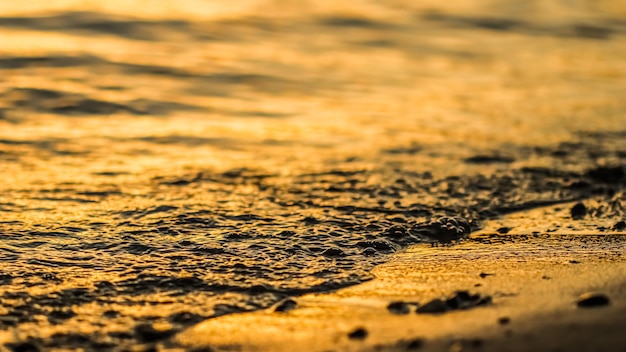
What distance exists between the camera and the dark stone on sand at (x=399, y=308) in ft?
10.2

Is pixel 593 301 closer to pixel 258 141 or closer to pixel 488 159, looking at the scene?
pixel 488 159

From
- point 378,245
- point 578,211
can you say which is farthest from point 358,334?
point 578,211

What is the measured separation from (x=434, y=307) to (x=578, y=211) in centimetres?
185

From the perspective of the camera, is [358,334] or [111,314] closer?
[358,334]

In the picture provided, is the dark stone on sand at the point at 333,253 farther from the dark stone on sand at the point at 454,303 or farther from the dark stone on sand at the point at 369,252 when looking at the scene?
the dark stone on sand at the point at 454,303

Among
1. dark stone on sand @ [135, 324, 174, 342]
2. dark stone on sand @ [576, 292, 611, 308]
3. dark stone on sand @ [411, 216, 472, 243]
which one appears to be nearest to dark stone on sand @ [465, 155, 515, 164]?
dark stone on sand @ [411, 216, 472, 243]

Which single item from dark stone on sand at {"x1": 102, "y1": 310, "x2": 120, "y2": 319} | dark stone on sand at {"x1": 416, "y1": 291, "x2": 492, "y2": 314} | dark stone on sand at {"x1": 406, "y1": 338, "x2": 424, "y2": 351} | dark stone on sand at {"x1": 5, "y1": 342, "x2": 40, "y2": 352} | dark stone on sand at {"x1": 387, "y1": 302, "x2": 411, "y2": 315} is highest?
dark stone on sand at {"x1": 416, "y1": 291, "x2": 492, "y2": 314}

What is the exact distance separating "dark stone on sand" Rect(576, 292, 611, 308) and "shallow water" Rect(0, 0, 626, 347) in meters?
0.96

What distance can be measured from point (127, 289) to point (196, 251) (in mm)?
563

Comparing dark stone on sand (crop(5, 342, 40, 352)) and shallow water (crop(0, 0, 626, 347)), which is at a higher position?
shallow water (crop(0, 0, 626, 347))

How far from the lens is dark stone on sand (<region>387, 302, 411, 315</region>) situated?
10.2 feet

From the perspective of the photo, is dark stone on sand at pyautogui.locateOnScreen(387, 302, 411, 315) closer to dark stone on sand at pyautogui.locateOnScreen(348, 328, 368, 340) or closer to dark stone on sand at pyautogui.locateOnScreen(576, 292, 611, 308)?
dark stone on sand at pyautogui.locateOnScreen(348, 328, 368, 340)

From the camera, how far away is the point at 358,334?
9.36 feet

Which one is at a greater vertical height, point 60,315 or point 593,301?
point 593,301
